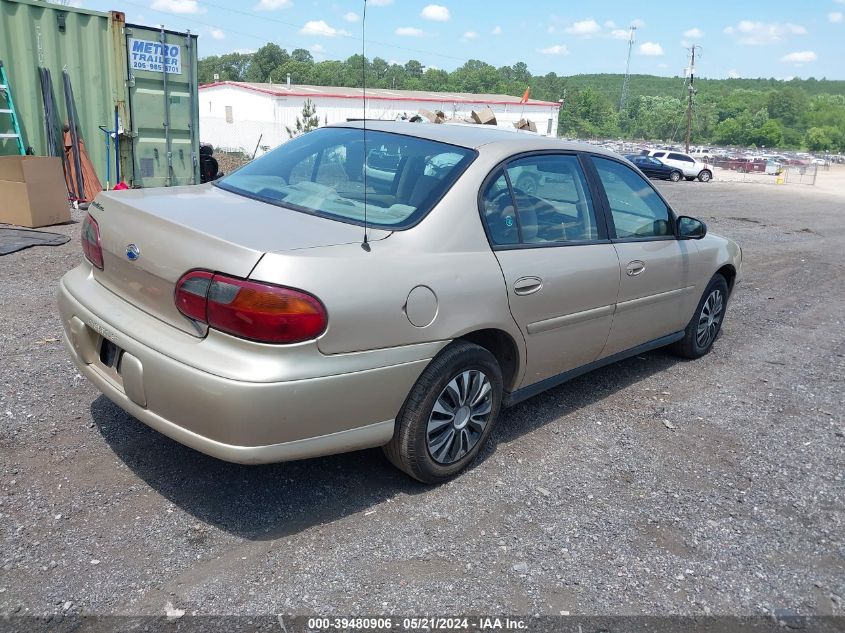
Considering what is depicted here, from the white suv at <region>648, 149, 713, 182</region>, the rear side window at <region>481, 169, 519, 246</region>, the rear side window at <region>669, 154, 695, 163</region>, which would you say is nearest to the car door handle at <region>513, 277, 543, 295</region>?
the rear side window at <region>481, 169, 519, 246</region>

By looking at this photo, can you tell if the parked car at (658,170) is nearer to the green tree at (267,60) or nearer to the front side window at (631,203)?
the front side window at (631,203)

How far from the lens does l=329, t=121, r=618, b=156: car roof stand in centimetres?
381

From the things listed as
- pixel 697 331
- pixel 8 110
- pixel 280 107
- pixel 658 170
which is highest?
pixel 280 107

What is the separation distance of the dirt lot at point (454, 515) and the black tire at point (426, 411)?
0.50ft

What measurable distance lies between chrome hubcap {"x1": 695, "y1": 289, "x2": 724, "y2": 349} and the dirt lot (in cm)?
74

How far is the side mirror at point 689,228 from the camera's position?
4.88 m

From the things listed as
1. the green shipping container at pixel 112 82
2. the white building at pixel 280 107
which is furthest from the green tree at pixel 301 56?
the green shipping container at pixel 112 82

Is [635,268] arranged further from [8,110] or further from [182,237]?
[8,110]

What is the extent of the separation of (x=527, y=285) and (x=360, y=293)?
107cm

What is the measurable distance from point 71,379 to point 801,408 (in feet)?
15.5

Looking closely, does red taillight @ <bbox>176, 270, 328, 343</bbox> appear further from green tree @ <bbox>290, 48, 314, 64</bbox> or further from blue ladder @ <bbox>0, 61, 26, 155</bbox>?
green tree @ <bbox>290, 48, 314, 64</bbox>

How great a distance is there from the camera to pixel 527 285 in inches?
142

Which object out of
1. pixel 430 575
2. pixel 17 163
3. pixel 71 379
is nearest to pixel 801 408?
pixel 430 575

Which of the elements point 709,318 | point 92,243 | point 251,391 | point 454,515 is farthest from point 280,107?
point 251,391
